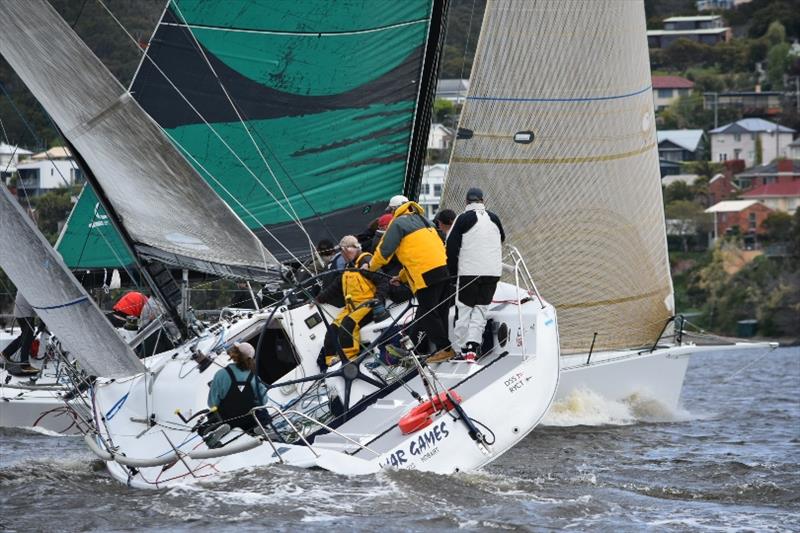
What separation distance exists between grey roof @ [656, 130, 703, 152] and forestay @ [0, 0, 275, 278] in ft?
240

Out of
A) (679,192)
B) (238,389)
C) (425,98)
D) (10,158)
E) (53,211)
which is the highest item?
(425,98)

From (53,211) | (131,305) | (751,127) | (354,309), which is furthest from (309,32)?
(751,127)

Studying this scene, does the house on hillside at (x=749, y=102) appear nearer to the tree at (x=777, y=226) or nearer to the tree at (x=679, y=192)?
the tree at (x=679, y=192)

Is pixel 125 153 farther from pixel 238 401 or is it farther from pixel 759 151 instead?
pixel 759 151

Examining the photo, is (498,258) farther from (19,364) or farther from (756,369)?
(756,369)

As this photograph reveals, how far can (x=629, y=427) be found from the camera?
1639cm

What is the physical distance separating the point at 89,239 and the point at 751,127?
6845cm

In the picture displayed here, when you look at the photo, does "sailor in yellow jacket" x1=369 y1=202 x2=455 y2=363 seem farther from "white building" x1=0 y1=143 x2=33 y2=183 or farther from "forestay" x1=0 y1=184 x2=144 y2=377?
"white building" x1=0 y1=143 x2=33 y2=183

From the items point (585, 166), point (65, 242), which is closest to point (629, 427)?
point (585, 166)

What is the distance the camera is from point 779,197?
70.2m

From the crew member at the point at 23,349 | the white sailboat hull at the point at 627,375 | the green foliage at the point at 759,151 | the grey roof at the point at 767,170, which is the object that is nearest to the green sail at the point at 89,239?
the crew member at the point at 23,349

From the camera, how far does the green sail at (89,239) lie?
61.4ft

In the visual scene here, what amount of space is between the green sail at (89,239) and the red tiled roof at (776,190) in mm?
54057

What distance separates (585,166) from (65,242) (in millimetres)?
5786
